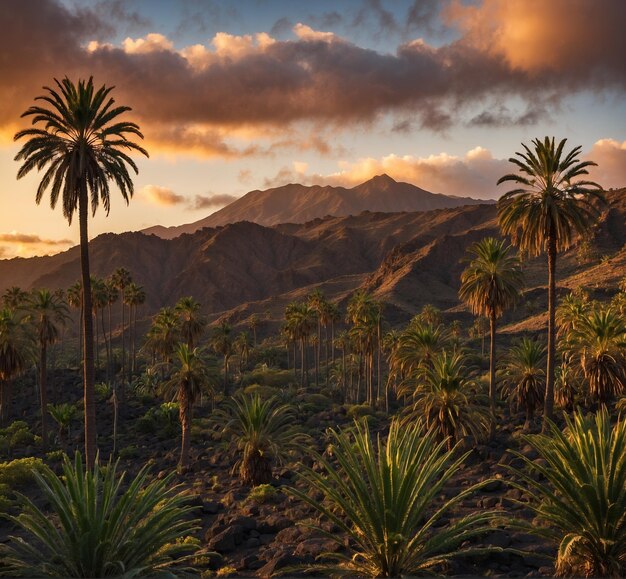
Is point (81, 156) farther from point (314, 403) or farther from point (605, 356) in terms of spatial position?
point (314, 403)

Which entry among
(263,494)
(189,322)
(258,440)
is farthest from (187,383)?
(189,322)

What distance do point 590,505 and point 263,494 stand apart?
2261cm

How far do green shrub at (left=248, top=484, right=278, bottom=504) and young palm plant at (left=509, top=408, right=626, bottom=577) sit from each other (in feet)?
70.3

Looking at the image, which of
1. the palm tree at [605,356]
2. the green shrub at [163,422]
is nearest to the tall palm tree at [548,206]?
the palm tree at [605,356]

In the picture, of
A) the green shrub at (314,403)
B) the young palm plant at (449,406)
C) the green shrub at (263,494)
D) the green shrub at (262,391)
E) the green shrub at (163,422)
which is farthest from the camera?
the green shrub at (262,391)

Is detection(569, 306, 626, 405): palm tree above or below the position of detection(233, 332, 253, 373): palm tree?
above

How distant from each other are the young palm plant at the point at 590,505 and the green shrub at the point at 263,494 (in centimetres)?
2142

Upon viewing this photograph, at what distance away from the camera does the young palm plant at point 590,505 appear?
35.7 feet

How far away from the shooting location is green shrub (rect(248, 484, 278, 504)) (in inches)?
1222

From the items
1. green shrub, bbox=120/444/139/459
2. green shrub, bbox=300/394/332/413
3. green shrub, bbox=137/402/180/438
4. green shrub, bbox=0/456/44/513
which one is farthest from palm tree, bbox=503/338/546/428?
green shrub, bbox=0/456/44/513

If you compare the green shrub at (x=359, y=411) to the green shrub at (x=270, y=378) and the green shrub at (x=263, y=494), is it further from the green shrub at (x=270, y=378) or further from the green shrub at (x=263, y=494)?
the green shrub at (x=263, y=494)

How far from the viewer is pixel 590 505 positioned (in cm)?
1097

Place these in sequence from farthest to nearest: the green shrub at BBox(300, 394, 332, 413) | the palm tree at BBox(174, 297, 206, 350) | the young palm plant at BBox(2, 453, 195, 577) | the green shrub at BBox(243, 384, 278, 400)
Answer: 1. the green shrub at BBox(243, 384, 278, 400)
2. the palm tree at BBox(174, 297, 206, 350)
3. the green shrub at BBox(300, 394, 332, 413)
4. the young palm plant at BBox(2, 453, 195, 577)

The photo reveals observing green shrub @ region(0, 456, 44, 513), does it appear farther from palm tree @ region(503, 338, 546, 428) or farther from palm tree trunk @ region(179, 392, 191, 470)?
palm tree @ region(503, 338, 546, 428)
